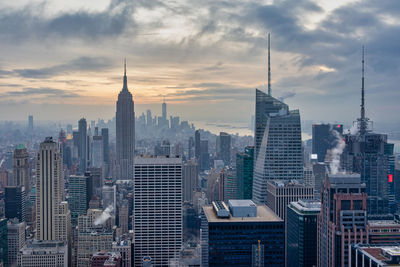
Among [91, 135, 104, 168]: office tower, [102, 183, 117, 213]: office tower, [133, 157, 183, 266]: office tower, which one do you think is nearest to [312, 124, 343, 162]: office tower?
[133, 157, 183, 266]: office tower

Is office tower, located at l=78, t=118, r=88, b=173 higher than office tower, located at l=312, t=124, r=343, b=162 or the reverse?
the reverse

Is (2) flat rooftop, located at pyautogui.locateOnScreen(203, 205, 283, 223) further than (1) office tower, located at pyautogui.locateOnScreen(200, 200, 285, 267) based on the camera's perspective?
Yes

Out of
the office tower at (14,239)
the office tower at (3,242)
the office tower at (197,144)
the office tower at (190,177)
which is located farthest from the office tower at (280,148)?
the office tower at (3,242)

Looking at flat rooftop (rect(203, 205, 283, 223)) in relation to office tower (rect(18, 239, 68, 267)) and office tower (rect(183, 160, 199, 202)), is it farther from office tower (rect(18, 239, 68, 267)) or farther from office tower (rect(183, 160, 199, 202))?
office tower (rect(183, 160, 199, 202))

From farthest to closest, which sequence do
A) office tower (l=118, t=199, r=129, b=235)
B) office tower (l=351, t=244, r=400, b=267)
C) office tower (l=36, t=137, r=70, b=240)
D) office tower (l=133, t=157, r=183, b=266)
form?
office tower (l=118, t=199, r=129, b=235)
office tower (l=36, t=137, r=70, b=240)
office tower (l=133, t=157, r=183, b=266)
office tower (l=351, t=244, r=400, b=267)

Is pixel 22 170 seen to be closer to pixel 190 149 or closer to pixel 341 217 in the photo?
pixel 190 149

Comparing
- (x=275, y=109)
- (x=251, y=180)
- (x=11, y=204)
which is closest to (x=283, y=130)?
(x=275, y=109)

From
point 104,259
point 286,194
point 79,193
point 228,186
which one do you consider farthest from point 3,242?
point 228,186
